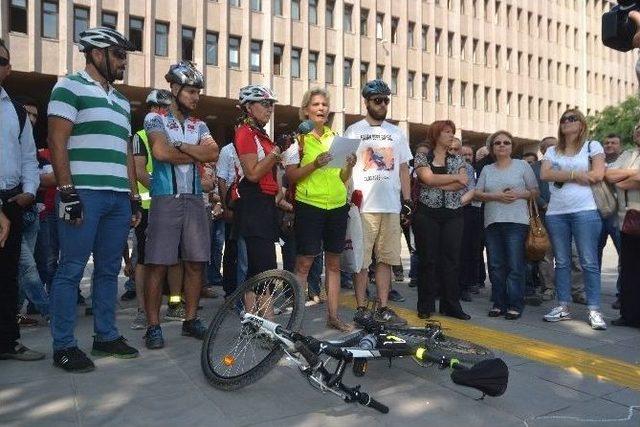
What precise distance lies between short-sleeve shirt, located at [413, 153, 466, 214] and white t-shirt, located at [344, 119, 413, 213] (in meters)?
0.42

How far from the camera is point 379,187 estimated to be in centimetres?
519

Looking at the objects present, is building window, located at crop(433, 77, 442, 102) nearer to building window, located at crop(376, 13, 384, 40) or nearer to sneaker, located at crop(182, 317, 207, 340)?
building window, located at crop(376, 13, 384, 40)

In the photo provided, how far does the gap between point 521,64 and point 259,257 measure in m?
48.8

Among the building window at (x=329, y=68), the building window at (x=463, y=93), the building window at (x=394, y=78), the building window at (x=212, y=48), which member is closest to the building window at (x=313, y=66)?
the building window at (x=329, y=68)

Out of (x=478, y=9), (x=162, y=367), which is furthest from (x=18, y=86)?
(x=478, y=9)

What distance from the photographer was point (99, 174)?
3.88 m

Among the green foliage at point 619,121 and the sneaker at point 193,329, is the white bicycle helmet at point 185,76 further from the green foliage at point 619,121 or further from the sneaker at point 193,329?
the green foliage at point 619,121

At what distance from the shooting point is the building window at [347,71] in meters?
36.2

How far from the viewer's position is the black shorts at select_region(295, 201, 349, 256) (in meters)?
4.64

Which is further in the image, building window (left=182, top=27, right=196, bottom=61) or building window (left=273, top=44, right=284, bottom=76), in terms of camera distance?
building window (left=273, top=44, right=284, bottom=76)

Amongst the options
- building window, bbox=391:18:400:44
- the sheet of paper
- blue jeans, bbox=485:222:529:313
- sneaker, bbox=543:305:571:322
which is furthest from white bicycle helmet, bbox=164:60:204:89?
building window, bbox=391:18:400:44

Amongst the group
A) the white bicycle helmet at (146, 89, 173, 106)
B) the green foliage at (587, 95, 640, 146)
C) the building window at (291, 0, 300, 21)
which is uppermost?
the building window at (291, 0, 300, 21)

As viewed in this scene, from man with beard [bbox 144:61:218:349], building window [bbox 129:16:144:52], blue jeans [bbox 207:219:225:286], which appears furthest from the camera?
building window [bbox 129:16:144:52]

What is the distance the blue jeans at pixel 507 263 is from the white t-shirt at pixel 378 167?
127 centimetres
